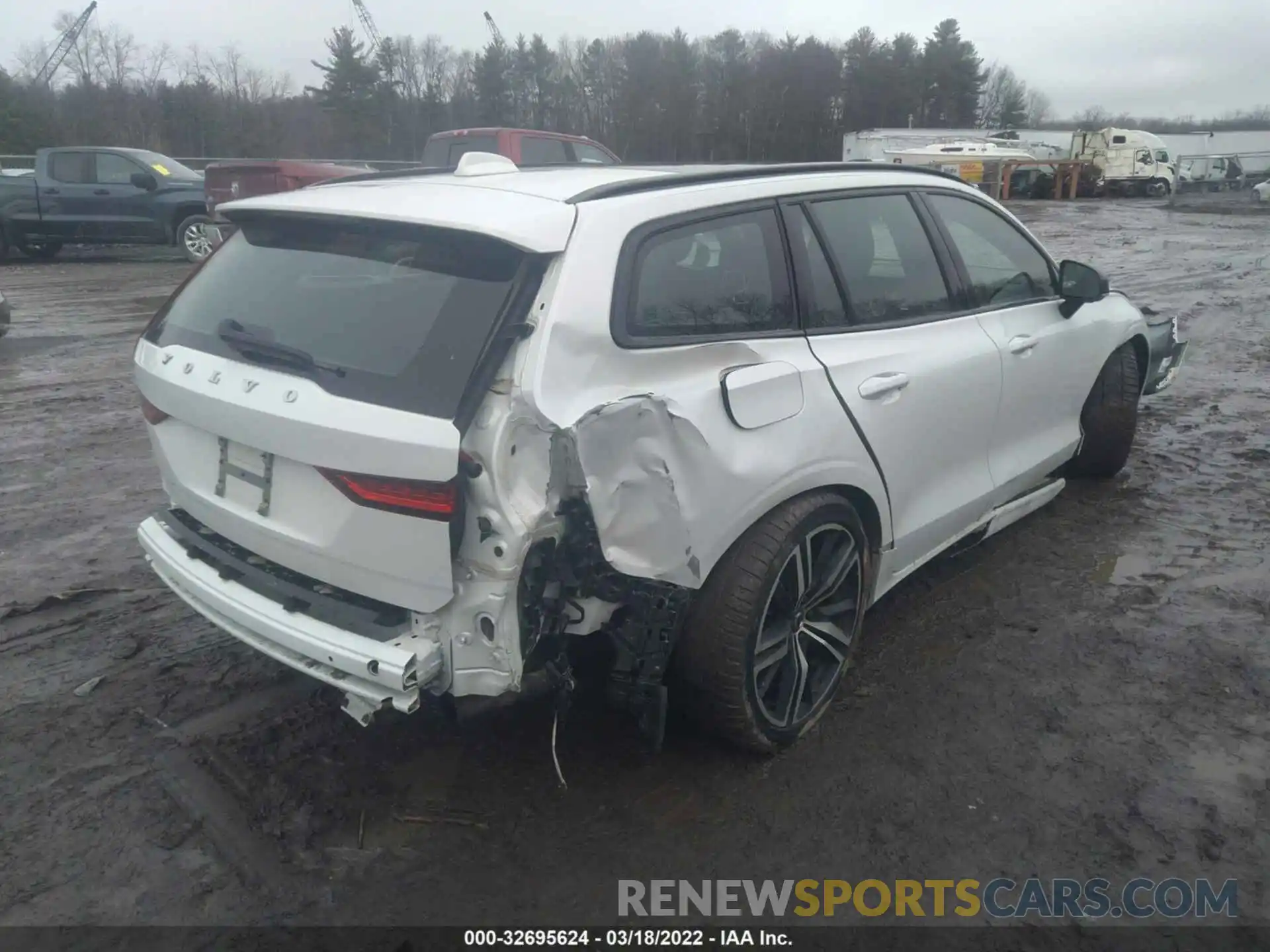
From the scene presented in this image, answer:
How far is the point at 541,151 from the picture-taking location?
42.5 feet

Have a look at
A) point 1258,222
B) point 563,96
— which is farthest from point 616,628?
point 563,96

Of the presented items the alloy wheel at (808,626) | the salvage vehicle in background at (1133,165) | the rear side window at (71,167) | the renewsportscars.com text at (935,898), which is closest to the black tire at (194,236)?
the rear side window at (71,167)

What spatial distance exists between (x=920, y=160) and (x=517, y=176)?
35.1 metres

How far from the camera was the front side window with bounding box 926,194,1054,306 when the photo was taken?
13.1 ft

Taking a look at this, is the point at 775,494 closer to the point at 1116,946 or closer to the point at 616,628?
the point at 616,628

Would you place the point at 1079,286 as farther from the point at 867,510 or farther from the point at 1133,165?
the point at 1133,165

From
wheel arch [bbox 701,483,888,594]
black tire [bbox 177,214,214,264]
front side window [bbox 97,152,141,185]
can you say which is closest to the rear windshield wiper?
wheel arch [bbox 701,483,888,594]

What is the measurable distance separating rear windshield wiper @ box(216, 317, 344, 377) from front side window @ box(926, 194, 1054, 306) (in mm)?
2587

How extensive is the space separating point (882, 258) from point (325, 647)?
2371 millimetres

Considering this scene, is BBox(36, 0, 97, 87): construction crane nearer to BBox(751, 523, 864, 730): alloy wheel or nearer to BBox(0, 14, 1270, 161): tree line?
BBox(0, 14, 1270, 161): tree line

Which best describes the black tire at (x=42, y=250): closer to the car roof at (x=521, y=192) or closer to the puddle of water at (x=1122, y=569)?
the car roof at (x=521, y=192)

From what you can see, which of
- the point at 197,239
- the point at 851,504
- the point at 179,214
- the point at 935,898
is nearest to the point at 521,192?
the point at 851,504

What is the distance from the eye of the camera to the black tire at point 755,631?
2.77 m

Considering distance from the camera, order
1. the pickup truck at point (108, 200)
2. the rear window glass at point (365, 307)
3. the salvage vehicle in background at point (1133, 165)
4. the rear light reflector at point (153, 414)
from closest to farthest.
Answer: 1. the rear window glass at point (365, 307)
2. the rear light reflector at point (153, 414)
3. the pickup truck at point (108, 200)
4. the salvage vehicle in background at point (1133, 165)
